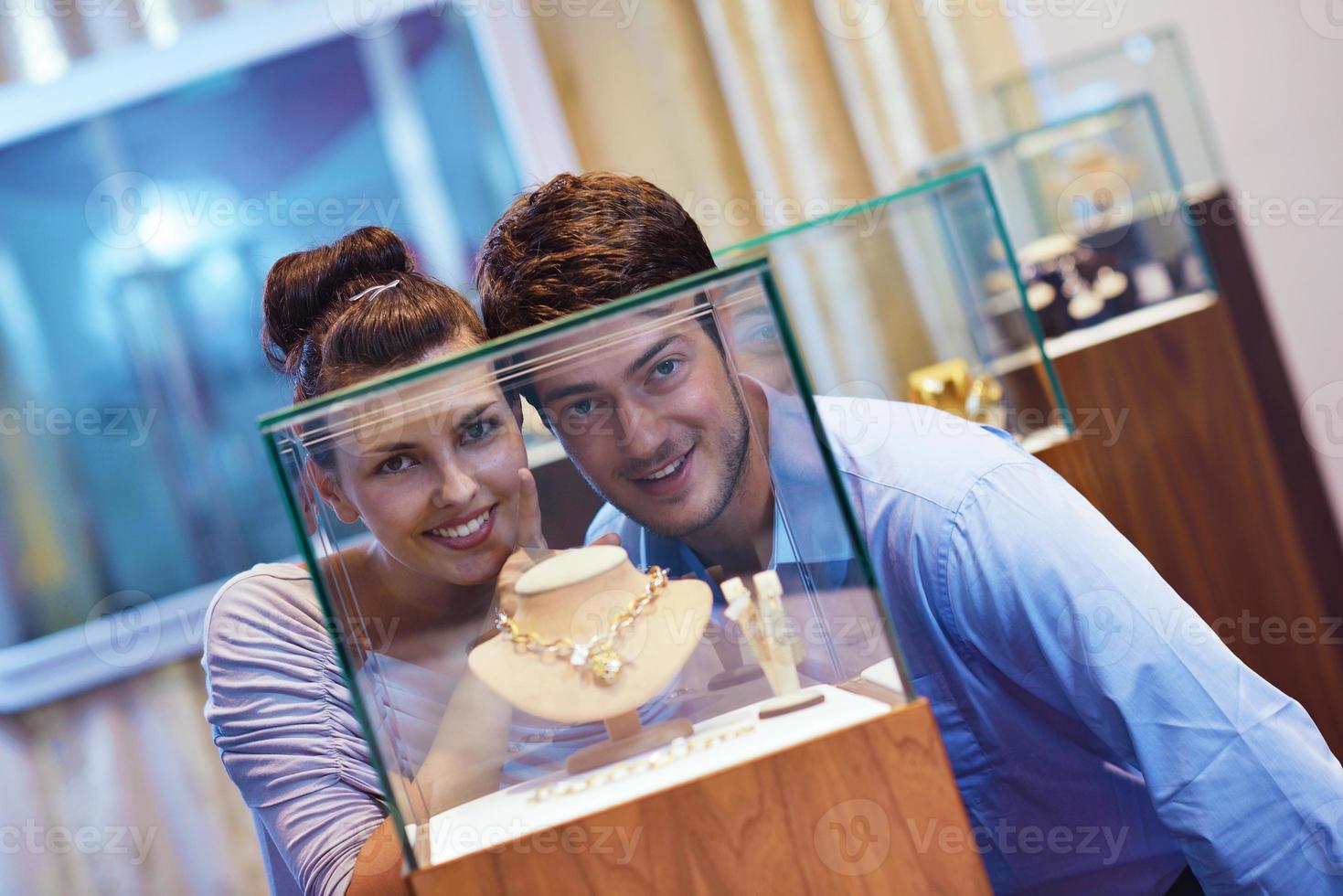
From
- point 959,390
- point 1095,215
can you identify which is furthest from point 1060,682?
point 1095,215

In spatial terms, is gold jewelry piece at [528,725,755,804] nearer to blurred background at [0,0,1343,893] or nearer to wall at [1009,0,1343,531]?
blurred background at [0,0,1343,893]

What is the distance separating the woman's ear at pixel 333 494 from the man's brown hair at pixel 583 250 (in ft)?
1.56

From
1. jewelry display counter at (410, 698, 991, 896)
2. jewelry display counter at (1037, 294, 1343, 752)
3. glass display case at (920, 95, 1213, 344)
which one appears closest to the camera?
jewelry display counter at (410, 698, 991, 896)

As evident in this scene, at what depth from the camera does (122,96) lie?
3.65 metres

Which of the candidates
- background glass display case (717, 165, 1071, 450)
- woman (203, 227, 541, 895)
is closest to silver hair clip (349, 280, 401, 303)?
woman (203, 227, 541, 895)

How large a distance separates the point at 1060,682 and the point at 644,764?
19.9 inches

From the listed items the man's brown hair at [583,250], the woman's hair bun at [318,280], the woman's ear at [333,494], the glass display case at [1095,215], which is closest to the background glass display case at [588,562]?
the woman's ear at [333,494]

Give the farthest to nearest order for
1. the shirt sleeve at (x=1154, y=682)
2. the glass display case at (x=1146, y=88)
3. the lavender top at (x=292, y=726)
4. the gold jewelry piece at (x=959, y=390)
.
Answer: the glass display case at (x=1146, y=88) < the gold jewelry piece at (x=959, y=390) < the lavender top at (x=292, y=726) < the shirt sleeve at (x=1154, y=682)

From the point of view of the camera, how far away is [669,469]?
0.90 m

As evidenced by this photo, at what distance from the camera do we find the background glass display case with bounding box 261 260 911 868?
847 mm

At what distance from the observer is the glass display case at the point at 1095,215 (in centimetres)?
256

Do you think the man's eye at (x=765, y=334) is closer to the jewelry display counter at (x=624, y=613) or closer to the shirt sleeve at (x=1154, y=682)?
the jewelry display counter at (x=624, y=613)

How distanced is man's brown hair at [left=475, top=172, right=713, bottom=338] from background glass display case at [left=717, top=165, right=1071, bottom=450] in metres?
0.50

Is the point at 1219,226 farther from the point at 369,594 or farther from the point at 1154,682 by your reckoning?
the point at 369,594
